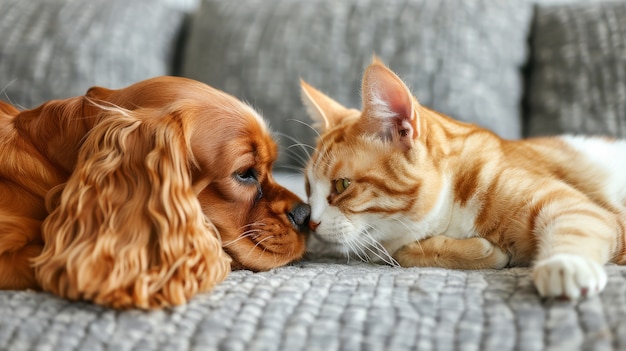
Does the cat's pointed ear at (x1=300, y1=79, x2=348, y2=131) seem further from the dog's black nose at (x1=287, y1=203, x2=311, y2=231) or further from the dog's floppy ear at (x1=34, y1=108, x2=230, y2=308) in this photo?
the dog's floppy ear at (x1=34, y1=108, x2=230, y2=308)

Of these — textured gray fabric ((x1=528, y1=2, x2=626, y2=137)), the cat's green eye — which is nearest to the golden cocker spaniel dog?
the cat's green eye

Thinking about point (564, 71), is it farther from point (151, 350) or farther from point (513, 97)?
point (151, 350)

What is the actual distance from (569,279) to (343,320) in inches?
16.6

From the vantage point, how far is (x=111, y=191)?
4.17 feet

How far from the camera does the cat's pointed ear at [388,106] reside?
62.1 inches

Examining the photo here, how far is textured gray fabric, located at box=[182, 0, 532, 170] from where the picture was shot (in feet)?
8.67

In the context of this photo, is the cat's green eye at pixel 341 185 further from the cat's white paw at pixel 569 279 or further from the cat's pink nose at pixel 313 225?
the cat's white paw at pixel 569 279

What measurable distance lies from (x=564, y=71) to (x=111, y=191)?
210 centimetres

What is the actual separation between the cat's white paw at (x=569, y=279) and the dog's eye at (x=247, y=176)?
74cm

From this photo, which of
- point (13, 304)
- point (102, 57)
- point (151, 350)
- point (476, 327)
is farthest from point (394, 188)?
point (102, 57)

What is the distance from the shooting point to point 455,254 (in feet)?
5.17

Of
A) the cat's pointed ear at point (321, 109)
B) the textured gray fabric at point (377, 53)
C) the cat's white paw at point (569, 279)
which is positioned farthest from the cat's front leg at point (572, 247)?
the textured gray fabric at point (377, 53)

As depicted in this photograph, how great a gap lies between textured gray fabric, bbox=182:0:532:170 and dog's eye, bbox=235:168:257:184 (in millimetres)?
1158

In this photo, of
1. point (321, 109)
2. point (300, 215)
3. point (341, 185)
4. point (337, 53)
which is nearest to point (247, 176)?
point (300, 215)
